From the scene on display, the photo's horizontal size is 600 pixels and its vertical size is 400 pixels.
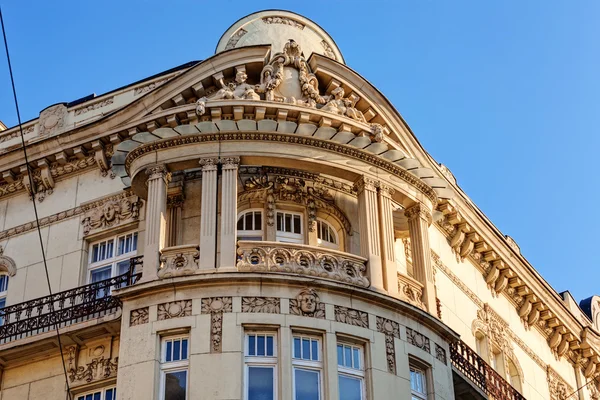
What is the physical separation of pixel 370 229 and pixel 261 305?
357cm

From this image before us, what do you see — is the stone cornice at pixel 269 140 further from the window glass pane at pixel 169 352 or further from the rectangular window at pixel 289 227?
the window glass pane at pixel 169 352

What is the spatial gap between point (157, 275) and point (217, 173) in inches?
109

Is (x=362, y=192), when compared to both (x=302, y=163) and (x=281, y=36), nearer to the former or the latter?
(x=302, y=163)

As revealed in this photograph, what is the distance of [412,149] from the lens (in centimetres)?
3008

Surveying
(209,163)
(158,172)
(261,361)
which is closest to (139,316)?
(261,361)

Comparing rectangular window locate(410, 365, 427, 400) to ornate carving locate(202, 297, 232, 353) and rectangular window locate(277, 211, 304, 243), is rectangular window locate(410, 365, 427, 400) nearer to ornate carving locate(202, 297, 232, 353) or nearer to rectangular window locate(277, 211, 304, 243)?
rectangular window locate(277, 211, 304, 243)

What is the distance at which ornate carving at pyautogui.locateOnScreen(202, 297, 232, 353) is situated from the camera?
23.7 m

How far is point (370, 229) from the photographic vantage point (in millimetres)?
26375

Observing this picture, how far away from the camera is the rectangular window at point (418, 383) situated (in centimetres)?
2511

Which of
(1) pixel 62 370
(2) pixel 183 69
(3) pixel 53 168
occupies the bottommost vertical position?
(1) pixel 62 370

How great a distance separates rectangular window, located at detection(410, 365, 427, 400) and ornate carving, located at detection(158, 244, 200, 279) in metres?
5.27

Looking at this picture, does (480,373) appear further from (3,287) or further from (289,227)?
(3,287)

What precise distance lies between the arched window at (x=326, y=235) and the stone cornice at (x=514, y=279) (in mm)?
4193

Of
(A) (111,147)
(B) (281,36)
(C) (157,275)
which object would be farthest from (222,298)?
(B) (281,36)
